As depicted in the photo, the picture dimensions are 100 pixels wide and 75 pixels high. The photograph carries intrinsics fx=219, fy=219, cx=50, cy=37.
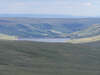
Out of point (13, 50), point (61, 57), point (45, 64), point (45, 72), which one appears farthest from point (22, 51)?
point (45, 72)

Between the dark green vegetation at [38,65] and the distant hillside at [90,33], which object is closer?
the dark green vegetation at [38,65]

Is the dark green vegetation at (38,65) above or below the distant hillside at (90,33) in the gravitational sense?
below

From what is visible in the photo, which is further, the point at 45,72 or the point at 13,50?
the point at 13,50

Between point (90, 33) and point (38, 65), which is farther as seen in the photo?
point (90, 33)

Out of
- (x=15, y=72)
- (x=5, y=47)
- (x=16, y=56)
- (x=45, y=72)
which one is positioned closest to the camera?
(x=15, y=72)

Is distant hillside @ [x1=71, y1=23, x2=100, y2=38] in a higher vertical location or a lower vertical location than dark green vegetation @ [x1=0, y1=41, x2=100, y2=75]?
higher

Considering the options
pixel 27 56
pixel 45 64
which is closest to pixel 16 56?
pixel 27 56

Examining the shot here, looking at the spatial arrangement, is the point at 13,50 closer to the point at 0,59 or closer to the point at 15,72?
the point at 0,59

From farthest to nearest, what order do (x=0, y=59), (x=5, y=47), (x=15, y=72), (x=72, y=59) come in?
(x=5, y=47)
(x=72, y=59)
(x=0, y=59)
(x=15, y=72)

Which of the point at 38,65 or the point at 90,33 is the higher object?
the point at 90,33

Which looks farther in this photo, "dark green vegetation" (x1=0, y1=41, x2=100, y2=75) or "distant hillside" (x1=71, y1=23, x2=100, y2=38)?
"distant hillside" (x1=71, y1=23, x2=100, y2=38)

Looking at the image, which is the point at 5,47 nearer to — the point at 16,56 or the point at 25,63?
the point at 16,56
